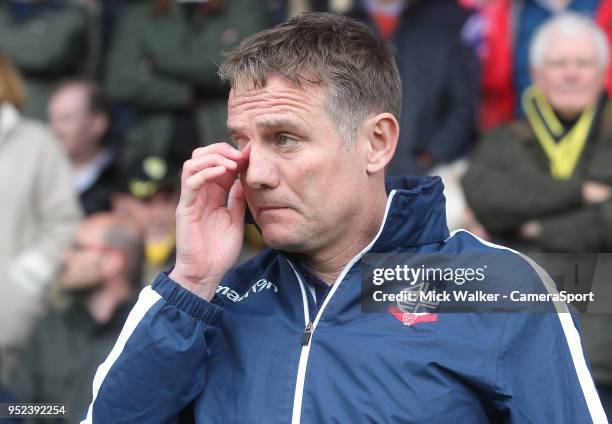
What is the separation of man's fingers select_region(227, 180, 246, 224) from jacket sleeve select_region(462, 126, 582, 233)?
8.13 feet

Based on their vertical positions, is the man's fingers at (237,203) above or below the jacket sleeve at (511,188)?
below

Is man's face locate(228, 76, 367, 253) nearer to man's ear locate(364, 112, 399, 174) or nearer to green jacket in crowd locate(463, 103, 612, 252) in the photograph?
man's ear locate(364, 112, 399, 174)

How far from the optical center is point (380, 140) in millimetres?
2920

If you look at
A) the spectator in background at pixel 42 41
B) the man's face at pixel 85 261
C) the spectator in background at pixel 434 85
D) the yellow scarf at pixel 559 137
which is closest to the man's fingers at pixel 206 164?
the yellow scarf at pixel 559 137

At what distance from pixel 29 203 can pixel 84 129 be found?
0.86 m

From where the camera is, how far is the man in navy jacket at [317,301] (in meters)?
2.58

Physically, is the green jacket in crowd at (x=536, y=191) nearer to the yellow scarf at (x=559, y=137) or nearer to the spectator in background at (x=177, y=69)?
the yellow scarf at (x=559, y=137)

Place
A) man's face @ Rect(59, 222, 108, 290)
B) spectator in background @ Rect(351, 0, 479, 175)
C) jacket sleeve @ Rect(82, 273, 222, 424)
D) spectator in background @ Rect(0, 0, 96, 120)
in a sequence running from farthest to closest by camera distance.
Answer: spectator in background @ Rect(0, 0, 96, 120) < spectator in background @ Rect(351, 0, 479, 175) < man's face @ Rect(59, 222, 108, 290) < jacket sleeve @ Rect(82, 273, 222, 424)

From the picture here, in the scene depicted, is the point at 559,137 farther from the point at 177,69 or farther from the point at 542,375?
the point at 542,375

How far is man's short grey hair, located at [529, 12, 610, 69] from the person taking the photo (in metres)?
5.56

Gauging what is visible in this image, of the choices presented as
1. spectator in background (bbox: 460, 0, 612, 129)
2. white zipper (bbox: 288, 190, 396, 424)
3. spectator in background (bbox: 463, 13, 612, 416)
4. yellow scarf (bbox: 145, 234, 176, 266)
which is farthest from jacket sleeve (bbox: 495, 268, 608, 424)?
yellow scarf (bbox: 145, 234, 176, 266)

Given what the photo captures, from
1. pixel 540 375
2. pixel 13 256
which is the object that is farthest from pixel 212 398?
pixel 13 256

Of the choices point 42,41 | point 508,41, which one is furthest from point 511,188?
point 42,41

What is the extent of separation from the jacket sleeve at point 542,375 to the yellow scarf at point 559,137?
8.84 feet
